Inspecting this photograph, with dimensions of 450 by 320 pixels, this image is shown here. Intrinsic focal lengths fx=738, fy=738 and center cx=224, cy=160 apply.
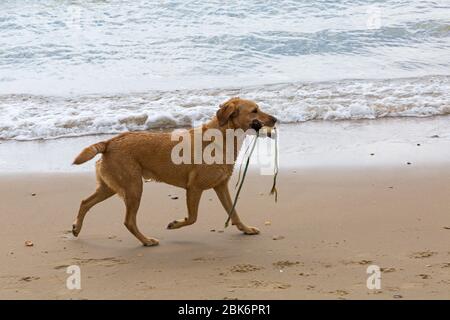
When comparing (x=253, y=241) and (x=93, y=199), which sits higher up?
(x=93, y=199)

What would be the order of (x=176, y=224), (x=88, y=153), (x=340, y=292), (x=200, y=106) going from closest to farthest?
(x=340, y=292)
(x=88, y=153)
(x=176, y=224)
(x=200, y=106)

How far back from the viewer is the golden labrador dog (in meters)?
5.71

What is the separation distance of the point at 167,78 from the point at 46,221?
6.37m

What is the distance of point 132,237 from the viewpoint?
5.95 meters

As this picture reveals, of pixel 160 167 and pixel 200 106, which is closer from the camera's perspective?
pixel 160 167

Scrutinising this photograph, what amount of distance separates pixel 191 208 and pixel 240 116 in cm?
82

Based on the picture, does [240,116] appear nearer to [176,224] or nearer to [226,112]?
[226,112]

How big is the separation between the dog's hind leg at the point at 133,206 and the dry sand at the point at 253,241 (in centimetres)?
9

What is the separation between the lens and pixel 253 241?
5.76 meters

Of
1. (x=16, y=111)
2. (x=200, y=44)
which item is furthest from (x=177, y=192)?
(x=200, y=44)

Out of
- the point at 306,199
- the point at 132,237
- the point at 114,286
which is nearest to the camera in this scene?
the point at 114,286

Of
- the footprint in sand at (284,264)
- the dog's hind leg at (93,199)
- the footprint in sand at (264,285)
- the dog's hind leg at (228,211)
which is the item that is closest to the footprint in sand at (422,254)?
the footprint in sand at (284,264)

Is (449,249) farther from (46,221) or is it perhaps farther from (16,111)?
(16,111)

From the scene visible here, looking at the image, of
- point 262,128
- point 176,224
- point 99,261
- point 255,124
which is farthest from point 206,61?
point 99,261
